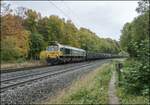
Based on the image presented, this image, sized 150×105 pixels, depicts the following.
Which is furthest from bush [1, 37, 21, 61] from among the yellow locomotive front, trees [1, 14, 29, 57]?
the yellow locomotive front

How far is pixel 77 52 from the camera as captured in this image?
63.1m

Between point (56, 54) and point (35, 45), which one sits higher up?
point (35, 45)

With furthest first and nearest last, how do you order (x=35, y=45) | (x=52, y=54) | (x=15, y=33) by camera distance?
1. (x=35, y=45)
2. (x=15, y=33)
3. (x=52, y=54)

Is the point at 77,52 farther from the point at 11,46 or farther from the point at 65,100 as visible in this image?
the point at 65,100

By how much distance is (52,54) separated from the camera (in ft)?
168

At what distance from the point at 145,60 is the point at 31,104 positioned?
13.8 ft

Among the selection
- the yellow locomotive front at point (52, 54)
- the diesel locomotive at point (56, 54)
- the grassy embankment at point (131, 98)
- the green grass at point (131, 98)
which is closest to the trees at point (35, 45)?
the diesel locomotive at point (56, 54)

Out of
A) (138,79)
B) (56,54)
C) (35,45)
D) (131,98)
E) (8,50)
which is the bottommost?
(131,98)

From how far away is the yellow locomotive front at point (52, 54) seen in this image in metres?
50.6

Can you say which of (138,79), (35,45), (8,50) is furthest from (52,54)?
(138,79)

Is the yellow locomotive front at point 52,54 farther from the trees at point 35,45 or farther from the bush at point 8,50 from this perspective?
the trees at point 35,45

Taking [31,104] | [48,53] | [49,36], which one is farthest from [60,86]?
[49,36]

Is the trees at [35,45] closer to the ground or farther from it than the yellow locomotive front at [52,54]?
farther from it

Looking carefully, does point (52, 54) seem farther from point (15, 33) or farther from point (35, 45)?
point (35, 45)
